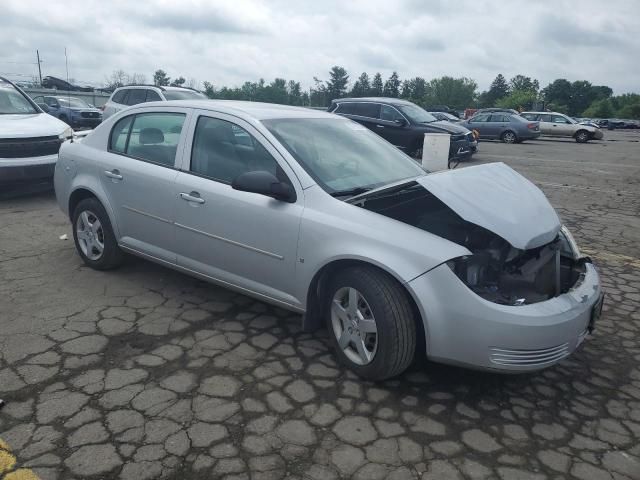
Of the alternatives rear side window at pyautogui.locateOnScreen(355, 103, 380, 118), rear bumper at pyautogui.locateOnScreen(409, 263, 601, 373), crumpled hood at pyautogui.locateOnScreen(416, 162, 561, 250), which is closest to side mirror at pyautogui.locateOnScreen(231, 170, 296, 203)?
crumpled hood at pyautogui.locateOnScreen(416, 162, 561, 250)

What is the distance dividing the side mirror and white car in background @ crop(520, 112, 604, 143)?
25250 mm

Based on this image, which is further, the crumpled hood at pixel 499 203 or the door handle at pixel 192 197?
the door handle at pixel 192 197

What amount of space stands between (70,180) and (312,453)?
3.58 m

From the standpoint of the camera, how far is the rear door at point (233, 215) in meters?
3.31

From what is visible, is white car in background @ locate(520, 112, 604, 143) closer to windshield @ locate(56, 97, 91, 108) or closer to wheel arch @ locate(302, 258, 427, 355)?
windshield @ locate(56, 97, 91, 108)

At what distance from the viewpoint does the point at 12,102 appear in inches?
328

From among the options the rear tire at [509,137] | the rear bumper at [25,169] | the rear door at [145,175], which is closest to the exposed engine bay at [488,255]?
the rear door at [145,175]

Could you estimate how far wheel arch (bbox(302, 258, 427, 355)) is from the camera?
284 cm

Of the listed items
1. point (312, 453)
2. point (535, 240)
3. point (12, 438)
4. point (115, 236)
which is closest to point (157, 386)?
point (12, 438)

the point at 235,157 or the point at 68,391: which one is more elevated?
the point at 235,157

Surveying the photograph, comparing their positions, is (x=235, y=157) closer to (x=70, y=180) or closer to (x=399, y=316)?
(x=399, y=316)

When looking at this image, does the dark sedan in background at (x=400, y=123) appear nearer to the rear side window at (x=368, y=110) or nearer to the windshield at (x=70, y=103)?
the rear side window at (x=368, y=110)

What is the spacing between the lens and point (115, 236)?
445cm

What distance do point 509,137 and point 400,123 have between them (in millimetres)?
11541
